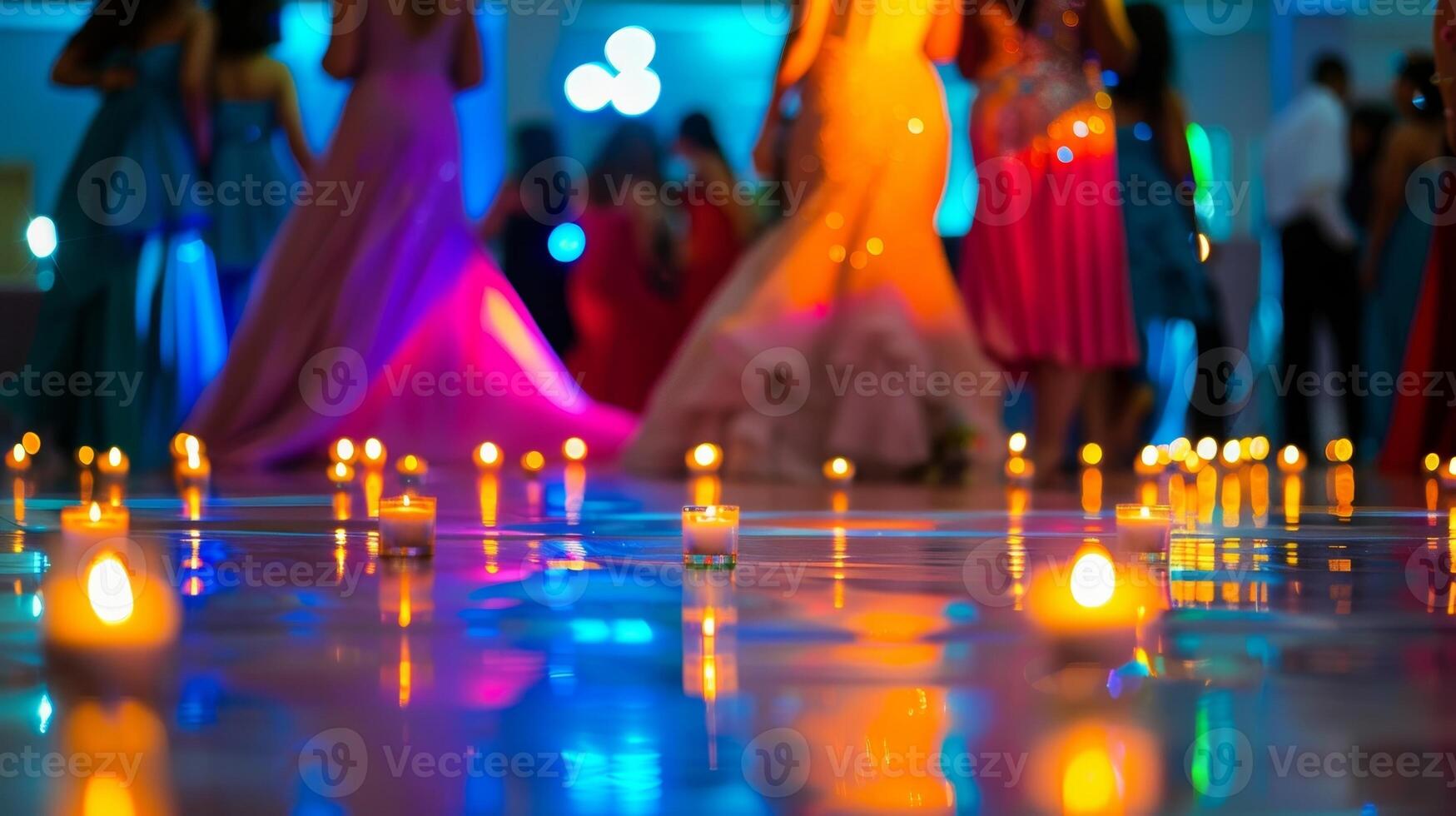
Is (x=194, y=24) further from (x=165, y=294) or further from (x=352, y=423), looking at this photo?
(x=352, y=423)

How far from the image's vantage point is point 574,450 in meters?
6.01

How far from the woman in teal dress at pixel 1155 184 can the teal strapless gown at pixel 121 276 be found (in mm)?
3689

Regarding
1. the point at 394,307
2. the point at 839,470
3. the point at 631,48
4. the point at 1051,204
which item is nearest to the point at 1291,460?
the point at 1051,204

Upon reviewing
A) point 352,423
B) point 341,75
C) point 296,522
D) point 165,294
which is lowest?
point 296,522

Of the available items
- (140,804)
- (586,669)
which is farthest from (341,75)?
(140,804)

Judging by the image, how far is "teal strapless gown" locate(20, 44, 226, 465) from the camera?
6.25 meters

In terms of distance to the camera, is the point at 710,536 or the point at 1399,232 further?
the point at 1399,232

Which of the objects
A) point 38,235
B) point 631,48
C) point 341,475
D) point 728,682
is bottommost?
point 728,682

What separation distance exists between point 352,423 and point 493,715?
15.7 feet

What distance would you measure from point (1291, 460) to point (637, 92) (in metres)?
10.3

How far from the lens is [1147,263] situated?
6.53 metres

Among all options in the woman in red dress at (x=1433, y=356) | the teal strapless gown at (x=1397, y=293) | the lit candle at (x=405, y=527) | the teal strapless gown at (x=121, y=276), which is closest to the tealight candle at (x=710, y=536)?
the lit candle at (x=405, y=527)

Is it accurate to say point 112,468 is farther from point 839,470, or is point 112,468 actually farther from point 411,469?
point 839,470

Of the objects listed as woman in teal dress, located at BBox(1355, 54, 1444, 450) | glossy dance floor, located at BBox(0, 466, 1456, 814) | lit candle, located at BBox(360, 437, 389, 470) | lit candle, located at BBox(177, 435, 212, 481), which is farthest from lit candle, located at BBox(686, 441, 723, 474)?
woman in teal dress, located at BBox(1355, 54, 1444, 450)
